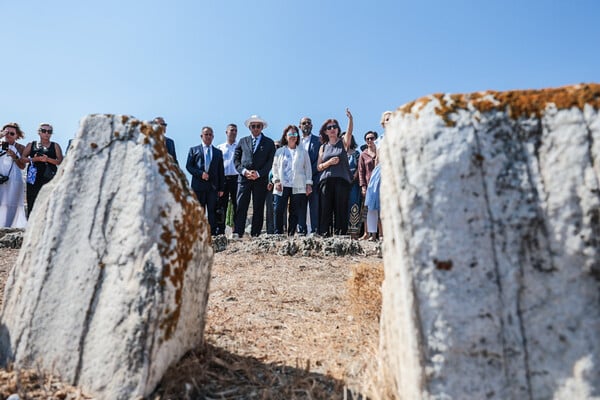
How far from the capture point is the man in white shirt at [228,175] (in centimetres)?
954

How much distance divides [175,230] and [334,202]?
6.22 meters

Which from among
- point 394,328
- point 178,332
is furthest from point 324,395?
point 178,332

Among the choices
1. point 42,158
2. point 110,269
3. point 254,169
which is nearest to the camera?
point 110,269

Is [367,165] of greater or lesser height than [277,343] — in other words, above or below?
above

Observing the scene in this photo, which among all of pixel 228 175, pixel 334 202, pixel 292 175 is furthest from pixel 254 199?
pixel 334 202

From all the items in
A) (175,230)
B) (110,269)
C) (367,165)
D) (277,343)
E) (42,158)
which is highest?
(42,158)

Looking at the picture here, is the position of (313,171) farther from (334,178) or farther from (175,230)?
(175,230)

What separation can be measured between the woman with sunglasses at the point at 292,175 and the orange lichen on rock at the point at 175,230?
6.03 metres

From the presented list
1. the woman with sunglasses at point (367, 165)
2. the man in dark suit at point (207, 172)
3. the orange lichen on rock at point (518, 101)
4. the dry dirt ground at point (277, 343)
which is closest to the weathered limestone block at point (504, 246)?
the orange lichen on rock at point (518, 101)

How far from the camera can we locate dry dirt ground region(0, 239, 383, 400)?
2166mm

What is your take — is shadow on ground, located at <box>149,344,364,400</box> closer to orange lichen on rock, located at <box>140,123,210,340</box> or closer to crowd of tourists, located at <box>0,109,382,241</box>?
orange lichen on rock, located at <box>140,123,210,340</box>

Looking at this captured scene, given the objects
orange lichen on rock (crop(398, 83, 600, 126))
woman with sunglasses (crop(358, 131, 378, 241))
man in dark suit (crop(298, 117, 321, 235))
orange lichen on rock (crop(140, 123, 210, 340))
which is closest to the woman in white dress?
man in dark suit (crop(298, 117, 321, 235))

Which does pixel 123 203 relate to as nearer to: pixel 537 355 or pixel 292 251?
pixel 537 355

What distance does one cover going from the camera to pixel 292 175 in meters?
8.53
